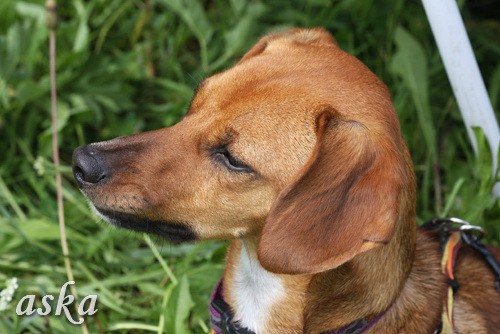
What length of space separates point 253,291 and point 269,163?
0.55 meters

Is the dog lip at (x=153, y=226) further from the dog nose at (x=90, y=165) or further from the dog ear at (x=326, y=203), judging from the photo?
the dog ear at (x=326, y=203)

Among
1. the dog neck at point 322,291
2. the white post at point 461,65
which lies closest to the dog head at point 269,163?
the dog neck at point 322,291

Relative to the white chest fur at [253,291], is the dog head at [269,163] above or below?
above

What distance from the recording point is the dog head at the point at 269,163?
2377 millimetres

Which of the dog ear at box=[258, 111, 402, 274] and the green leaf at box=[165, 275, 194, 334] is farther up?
the dog ear at box=[258, 111, 402, 274]

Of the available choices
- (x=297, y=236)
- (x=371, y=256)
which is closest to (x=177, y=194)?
(x=297, y=236)

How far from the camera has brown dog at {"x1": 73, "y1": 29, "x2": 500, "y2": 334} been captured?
7.80ft

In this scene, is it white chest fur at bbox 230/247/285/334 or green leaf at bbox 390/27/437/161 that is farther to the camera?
green leaf at bbox 390/27/437/161

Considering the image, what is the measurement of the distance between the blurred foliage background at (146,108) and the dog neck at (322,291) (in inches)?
18.8

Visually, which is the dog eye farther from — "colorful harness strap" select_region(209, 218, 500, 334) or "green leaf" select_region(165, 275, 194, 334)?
"green leaf" select_region(165, 275, 194, 334)

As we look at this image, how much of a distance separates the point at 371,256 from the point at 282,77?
24.7 inches

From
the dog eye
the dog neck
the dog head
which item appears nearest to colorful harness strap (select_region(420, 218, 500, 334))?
the dog neck

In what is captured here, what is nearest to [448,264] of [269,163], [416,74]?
[269,163]

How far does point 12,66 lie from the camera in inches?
171
